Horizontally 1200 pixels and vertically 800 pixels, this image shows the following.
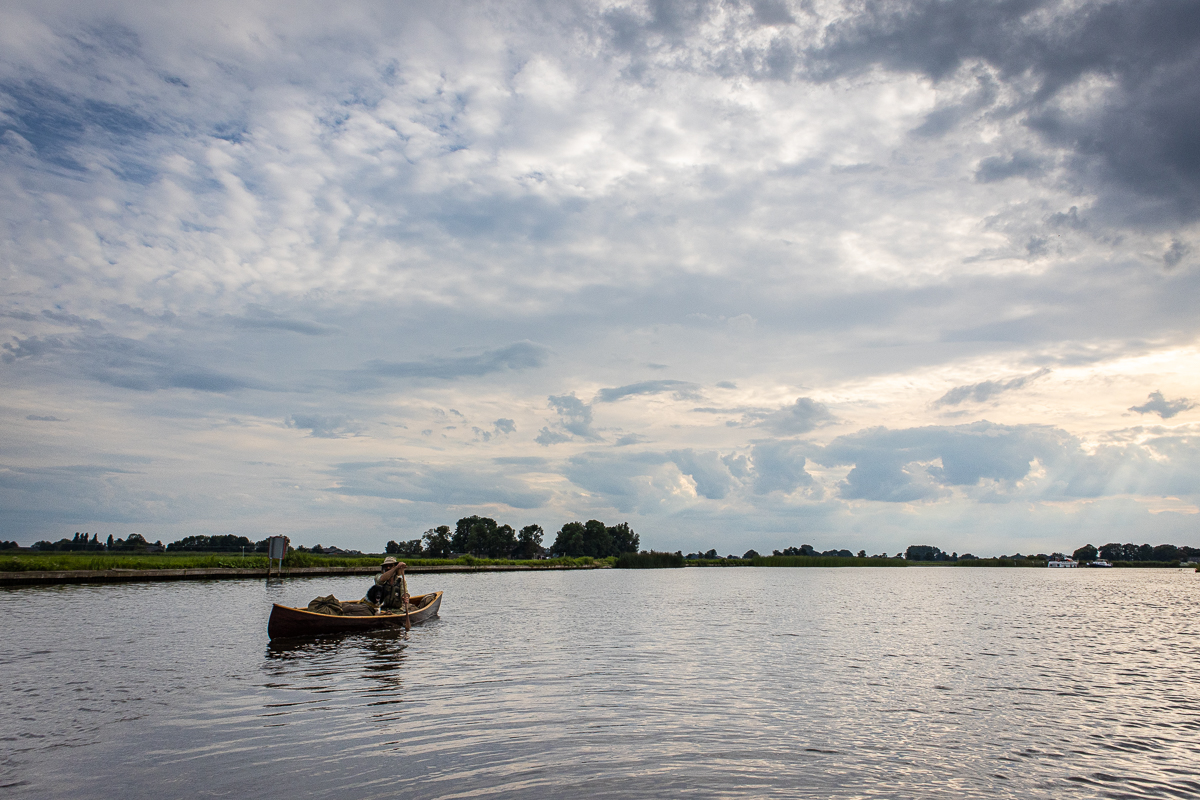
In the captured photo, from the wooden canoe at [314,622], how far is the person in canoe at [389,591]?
1023 mm

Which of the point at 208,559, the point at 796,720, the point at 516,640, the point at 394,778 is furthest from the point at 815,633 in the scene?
the point at 208,559

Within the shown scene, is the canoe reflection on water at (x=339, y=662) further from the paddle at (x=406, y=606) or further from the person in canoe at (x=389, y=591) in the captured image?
the person in canoe at (x=389, y=591)

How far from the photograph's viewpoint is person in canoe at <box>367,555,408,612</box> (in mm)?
34938

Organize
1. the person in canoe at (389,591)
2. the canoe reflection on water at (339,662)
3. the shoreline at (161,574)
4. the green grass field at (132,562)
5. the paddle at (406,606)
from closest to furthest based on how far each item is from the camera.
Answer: the canoe reflection on water at (339,662) < the paddle at (406,606) < the person in canoe at (389,591) < the shoreline at (161,574) < the green grass field at (132,562)

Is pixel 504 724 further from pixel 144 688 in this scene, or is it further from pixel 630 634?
pixel 630 634

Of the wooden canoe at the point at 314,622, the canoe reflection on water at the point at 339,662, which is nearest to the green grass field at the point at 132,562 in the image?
the wooden canoe at the point at 314,622

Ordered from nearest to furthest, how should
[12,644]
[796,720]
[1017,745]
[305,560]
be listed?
[1017,745], [796,720], [12,644], [305,560]

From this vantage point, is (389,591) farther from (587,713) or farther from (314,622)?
(587,713)

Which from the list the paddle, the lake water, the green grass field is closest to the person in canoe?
the paddle

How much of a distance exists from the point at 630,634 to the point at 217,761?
79.4 ft

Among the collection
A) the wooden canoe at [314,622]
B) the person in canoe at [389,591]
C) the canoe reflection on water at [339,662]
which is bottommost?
the canoe reflection on water at [339,662]

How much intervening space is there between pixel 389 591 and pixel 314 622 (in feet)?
18.7

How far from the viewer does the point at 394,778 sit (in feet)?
36.9

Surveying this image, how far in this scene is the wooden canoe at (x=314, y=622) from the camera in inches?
1137
